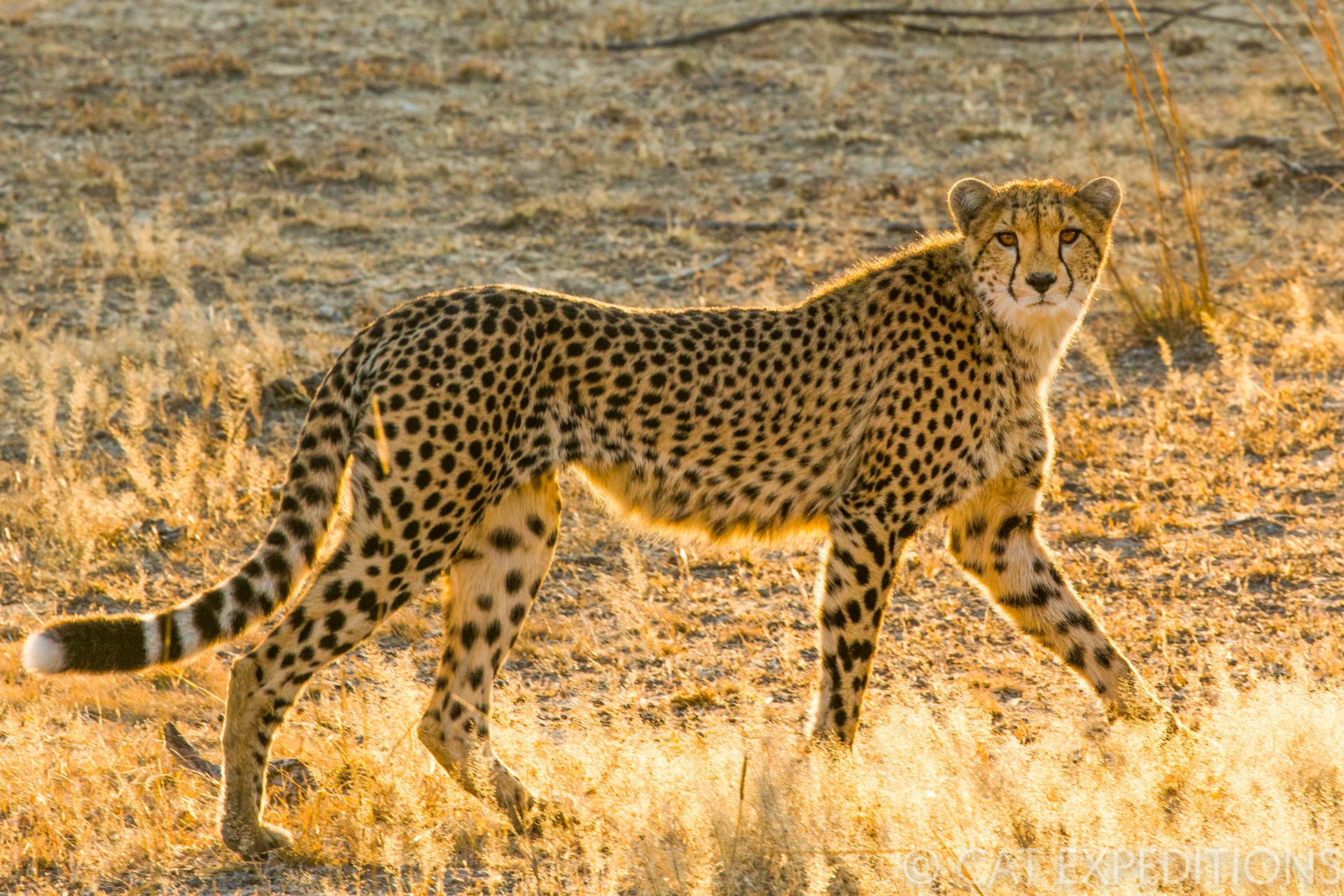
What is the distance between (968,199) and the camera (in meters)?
4.52

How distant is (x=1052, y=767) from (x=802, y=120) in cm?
849

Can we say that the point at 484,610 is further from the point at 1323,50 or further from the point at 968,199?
the point at 1323,50

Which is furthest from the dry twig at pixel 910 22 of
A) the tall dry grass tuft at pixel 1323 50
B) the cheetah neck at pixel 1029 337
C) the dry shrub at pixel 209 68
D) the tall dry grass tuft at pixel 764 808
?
the tall dry grass tuft at pixel 764 808

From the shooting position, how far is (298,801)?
399cm

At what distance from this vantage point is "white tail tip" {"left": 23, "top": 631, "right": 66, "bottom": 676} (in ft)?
11.3

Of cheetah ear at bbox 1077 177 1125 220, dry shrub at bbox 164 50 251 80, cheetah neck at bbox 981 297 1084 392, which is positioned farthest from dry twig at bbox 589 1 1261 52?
cheetah neck at bbox 981 297 1084 392

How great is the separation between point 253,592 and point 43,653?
1.59ft

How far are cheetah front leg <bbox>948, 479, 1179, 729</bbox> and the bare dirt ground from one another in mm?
182

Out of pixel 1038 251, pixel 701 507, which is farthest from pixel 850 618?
pixel 1038 251

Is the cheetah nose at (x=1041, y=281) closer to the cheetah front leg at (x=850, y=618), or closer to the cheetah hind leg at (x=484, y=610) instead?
the cheetah front leg at (x=850, y=618)

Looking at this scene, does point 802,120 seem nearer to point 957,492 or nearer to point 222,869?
point 957,492

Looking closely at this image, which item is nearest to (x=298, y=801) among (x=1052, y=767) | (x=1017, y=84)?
(x=1052, y=767)

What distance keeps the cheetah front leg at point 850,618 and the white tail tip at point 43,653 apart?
5.86 feet

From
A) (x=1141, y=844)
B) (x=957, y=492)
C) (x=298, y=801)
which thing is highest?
(x=957, y=492)
